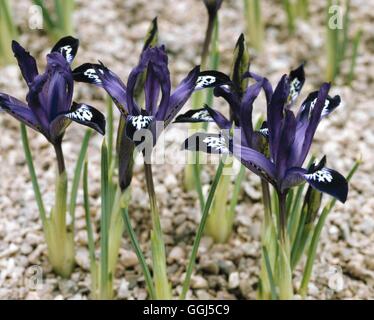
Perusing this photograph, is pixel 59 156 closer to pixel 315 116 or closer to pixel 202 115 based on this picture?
pixel 202 115

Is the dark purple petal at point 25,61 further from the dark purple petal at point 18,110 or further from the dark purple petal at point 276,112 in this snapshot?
the dark purple petal at point 276,112

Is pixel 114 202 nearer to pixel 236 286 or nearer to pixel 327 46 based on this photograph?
pixel 236 286

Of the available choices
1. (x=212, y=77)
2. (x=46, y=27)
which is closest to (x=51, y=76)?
(x=212, y=77)

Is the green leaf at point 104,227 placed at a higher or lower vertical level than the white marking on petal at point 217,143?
lower

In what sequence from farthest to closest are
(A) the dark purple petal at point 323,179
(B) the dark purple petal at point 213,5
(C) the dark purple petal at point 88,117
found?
(B) the dark purple petal at point 213,5 < (C) the dark purple petal at point 88,117 < (A) the dark purple petal at point 323,179

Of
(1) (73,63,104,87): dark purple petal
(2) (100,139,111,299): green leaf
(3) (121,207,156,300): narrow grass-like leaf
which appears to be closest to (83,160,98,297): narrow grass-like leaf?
(2) (100,139,111,299): green leaf

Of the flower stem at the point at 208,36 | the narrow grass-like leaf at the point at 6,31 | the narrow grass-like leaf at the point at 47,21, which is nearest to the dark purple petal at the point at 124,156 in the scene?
the flower stem at the point at 208,36
